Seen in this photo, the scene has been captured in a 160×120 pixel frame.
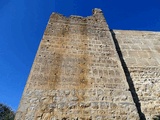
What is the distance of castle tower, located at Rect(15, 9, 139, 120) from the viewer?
3.31m

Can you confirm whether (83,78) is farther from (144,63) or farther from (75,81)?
(144,63)

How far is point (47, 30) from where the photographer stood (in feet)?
16.9

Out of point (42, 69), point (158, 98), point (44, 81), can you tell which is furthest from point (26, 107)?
point (158, 98)

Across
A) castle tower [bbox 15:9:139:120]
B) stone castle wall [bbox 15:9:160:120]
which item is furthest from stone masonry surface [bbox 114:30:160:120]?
castle tower [bbox 15:9:139:120]

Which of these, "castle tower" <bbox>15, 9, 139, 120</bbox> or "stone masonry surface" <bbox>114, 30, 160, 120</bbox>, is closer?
"castle tower" <bbox>15, 9, 139, 120</bbox>

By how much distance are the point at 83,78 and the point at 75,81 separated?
23 centimetres

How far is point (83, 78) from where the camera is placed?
4.01m

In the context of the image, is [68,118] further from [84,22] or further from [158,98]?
[84,22]

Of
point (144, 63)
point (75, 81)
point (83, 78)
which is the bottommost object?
point (75, 81)

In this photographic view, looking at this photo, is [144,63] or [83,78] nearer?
[83,78]

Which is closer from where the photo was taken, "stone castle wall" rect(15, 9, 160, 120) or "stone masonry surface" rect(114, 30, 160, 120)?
"stone castle wall" rect(15, 9, 160, 120)

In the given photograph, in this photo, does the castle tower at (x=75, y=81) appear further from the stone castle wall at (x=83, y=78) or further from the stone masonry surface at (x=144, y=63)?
the stone masonry surface at (x=144, y=63)

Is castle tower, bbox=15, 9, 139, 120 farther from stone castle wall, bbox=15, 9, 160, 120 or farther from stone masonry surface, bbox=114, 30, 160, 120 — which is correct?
stone masonry surface, bbox=114, 30, 160, 120

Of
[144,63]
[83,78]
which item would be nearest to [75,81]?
[83,78]
